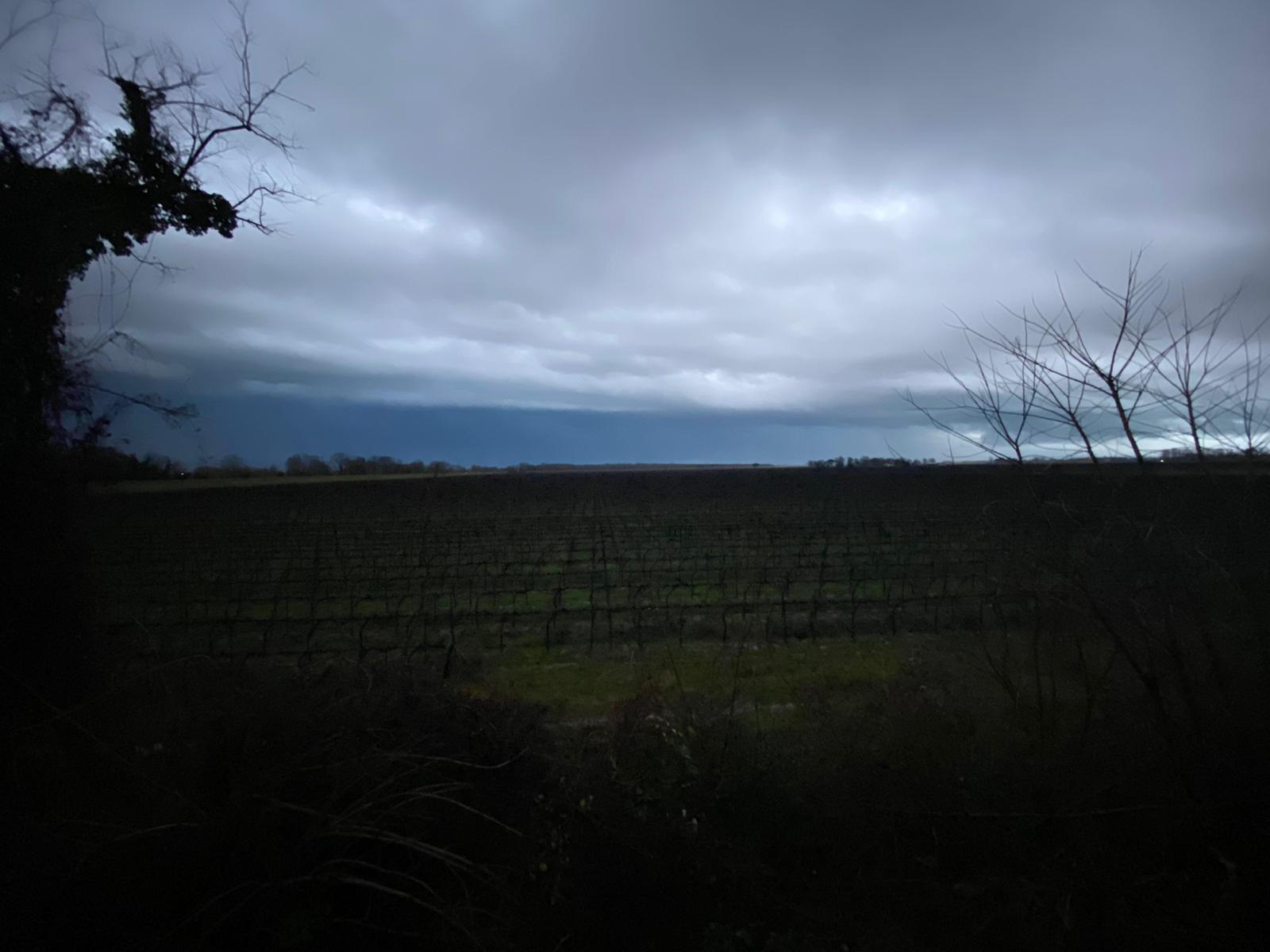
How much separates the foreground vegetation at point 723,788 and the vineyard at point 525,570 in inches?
34.1

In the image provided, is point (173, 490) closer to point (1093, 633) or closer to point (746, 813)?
point (746, 813)

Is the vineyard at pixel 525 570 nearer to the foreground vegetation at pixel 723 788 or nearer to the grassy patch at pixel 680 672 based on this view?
the grassy patch at pixel 680 672

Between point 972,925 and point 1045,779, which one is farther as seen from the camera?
point 1045,779

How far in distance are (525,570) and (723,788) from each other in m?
9.13

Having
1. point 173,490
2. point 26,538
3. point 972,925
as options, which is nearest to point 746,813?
point 972,925

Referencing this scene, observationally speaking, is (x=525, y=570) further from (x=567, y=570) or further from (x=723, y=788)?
(x=723, y=788)

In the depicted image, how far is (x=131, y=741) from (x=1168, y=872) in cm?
736

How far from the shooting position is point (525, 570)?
44.7 ft

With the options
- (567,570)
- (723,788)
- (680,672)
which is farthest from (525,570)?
(723,788)

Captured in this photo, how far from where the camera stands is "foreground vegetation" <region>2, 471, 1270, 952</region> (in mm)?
3324

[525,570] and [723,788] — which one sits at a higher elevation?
[525,570]

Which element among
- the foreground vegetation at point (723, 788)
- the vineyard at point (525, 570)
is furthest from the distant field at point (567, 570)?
the foreground vegetation at point (723, 788)

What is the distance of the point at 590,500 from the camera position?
24.6m

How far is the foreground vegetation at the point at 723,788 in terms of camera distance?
3.32 meters
